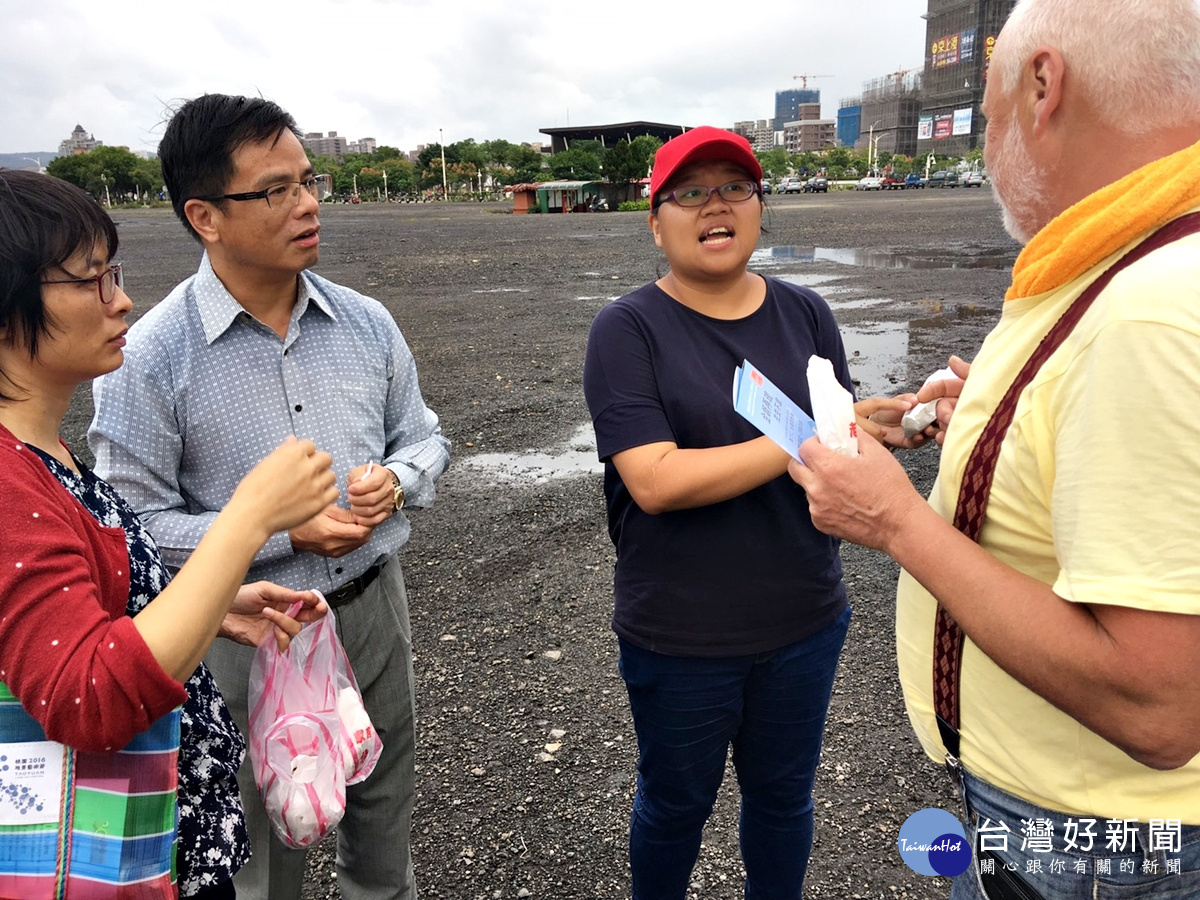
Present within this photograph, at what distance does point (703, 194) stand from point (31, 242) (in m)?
1.48

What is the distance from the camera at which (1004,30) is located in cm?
138

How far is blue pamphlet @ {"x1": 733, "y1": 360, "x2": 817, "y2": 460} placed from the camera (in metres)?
1.60

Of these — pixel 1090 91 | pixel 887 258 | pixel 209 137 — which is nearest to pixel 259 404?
pixel 209 137

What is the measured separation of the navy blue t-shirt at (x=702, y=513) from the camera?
82.4 inches

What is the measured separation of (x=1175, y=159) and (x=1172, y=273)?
0.21 meters

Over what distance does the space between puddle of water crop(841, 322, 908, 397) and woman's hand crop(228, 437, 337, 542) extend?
20.6ft

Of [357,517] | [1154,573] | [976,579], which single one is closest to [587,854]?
[357,517]

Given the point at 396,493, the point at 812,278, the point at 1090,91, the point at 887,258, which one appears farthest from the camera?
the point at 887,258

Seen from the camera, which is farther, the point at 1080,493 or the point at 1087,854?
the point at 1087,854

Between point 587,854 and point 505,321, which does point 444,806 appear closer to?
point 587,854

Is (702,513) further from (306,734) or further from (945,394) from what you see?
(306,734)

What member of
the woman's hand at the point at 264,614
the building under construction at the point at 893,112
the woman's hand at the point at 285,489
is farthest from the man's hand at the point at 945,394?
the building under construction at the point at 893,112

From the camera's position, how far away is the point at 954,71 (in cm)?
11438

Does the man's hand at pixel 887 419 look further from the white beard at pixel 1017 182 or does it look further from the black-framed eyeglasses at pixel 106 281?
the black-framed eyeglasses at pixel 106 281
